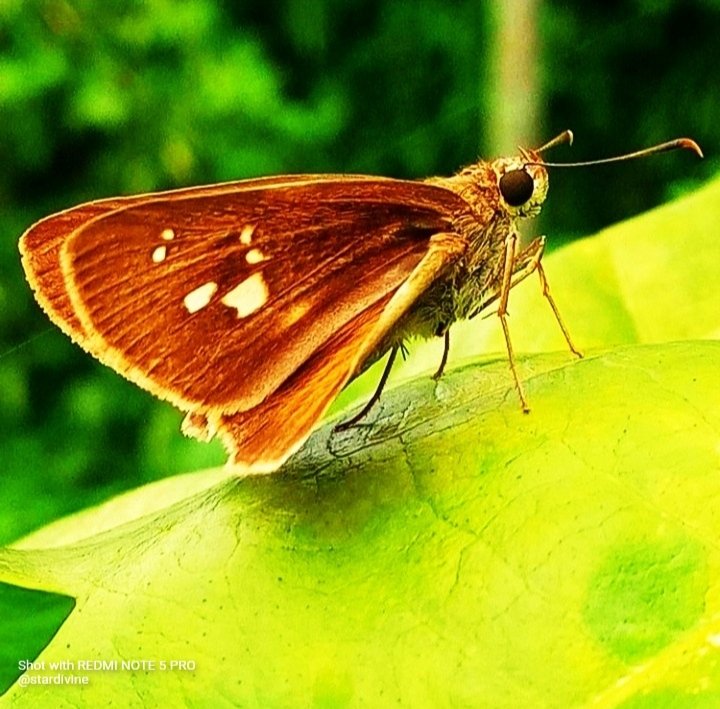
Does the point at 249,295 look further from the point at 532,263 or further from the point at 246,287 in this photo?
the point at 532,263

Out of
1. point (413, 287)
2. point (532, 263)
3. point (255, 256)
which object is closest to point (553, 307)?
point (532, 263)

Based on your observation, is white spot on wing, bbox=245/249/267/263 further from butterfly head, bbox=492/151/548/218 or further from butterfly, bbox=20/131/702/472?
butterfly head, bbox=492/151/548/218

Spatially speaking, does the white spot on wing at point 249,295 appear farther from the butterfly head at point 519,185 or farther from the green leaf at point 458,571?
the butterfly head at point 519,185

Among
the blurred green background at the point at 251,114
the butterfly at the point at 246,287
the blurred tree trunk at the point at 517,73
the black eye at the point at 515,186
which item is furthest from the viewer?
the blurred green background at the point at 251,114

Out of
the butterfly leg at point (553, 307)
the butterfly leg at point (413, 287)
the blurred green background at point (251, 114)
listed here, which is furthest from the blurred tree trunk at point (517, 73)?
the butterfly leg at point (413, 287)

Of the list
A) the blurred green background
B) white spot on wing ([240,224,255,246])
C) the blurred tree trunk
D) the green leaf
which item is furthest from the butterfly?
the blurred green background

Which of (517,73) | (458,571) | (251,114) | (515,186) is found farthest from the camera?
(251,114)

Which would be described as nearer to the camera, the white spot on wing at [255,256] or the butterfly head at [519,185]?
the white spot on wing at [255,256]
